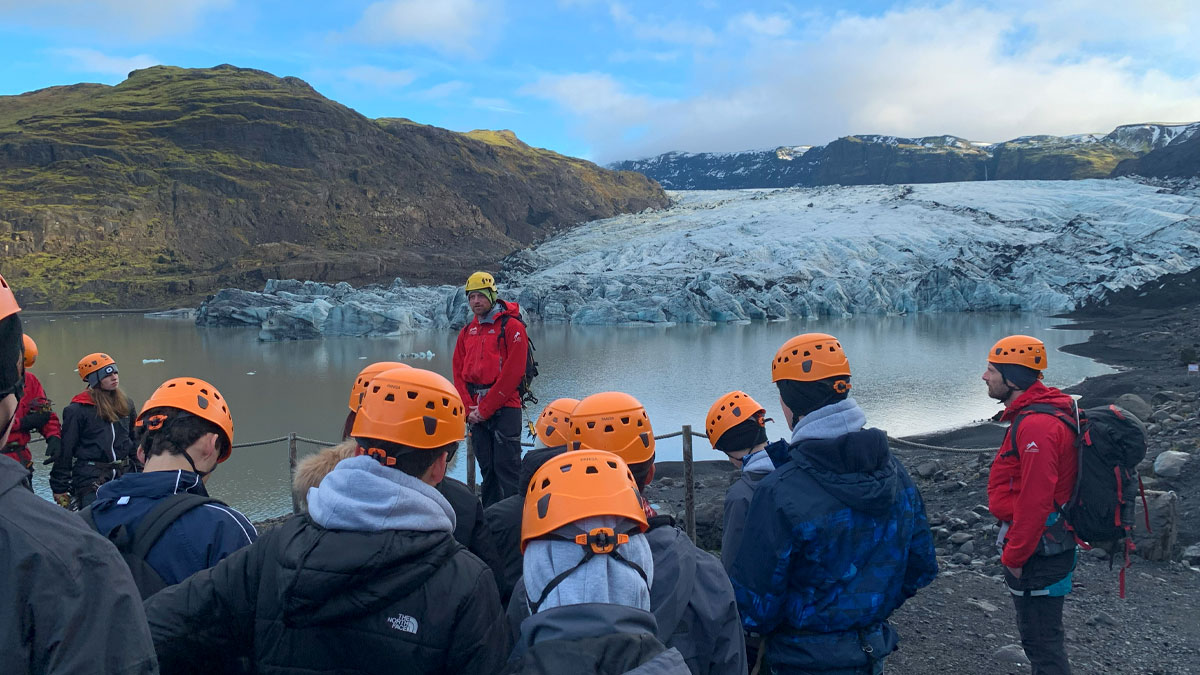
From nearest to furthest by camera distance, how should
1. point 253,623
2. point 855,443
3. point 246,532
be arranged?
point 253,623 → point 246,532 → point 855,443

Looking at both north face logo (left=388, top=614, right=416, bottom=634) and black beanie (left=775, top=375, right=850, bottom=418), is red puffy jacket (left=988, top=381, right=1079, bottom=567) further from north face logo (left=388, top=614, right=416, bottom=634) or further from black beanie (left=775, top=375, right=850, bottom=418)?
north face logo (left=388, top=614, right=416, bottom=634)

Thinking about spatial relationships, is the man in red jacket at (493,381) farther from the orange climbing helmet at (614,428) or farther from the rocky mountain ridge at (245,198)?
the rocky mountain ridge at (245,198)

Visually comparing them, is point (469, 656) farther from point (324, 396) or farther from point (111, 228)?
point (111, 228)

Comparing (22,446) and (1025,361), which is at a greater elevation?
(1025,361)

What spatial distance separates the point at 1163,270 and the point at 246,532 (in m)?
45.7

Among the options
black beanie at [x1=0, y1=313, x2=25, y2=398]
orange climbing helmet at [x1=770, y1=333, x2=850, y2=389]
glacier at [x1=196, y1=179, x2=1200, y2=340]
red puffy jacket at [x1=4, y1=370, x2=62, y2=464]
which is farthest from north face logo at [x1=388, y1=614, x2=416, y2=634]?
glacier at [x1=196, y1=179, x2=1200, y2=340]

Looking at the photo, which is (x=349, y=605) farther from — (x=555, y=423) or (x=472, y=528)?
(x=555, y=423)

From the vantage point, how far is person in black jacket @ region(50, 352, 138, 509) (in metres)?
4.71

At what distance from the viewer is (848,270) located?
42.3 metres

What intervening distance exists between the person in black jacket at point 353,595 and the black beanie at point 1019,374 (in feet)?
8.18

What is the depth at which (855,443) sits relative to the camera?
2.11 meters

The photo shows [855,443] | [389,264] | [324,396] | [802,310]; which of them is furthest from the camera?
[389,264]

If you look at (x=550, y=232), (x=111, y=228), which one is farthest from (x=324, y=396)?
(x=550, y=232)

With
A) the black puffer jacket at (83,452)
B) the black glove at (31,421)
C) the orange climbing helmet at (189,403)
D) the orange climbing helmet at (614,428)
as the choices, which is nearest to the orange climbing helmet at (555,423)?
the orange climbing helmet at (614,428)
